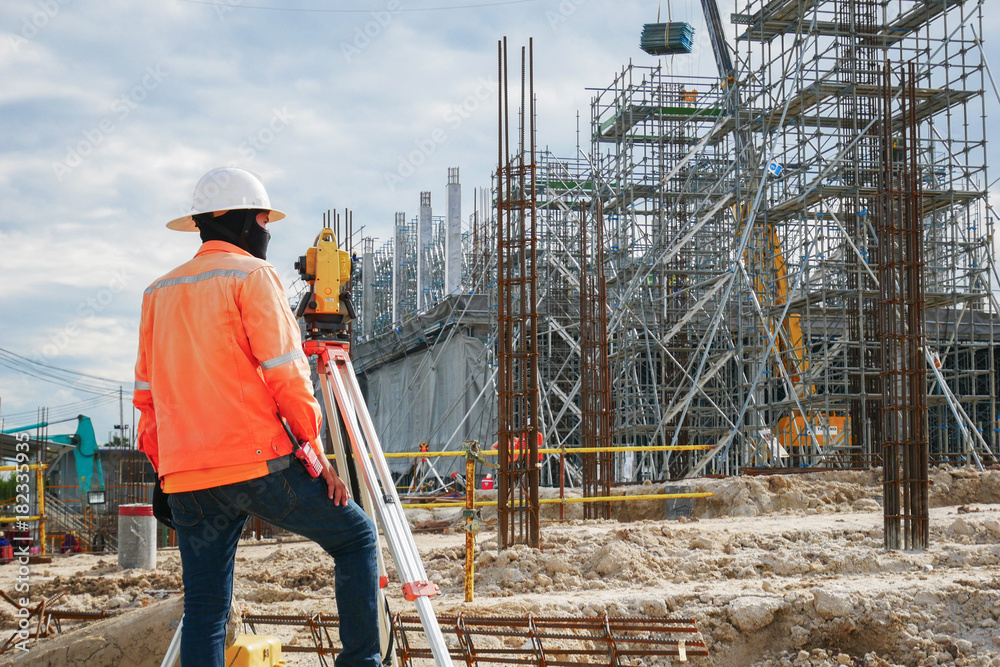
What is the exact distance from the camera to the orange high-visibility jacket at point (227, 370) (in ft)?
8.72

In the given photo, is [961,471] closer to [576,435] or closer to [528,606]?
[528,606]

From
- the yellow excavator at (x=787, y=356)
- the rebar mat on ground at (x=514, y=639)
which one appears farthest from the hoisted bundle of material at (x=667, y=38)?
the rebar mat on ground at (x=514, y=639)

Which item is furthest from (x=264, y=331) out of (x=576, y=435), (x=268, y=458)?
(x=576, y=435)

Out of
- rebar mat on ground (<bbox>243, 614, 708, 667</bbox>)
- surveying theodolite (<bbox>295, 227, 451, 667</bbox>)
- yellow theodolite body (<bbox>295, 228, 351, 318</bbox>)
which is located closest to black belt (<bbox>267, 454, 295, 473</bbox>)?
surveying theodolite (<bbox>295, 227, 451, 667</bbox>)

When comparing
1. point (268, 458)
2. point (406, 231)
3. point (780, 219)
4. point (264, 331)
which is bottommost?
point (268, 458)

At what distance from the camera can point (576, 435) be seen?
939 inches

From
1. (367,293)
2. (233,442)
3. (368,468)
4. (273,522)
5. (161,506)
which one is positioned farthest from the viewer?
(367,293)

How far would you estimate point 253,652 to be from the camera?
3383mm

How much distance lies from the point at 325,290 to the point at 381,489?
0.75 meters

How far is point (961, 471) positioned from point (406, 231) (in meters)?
26.9

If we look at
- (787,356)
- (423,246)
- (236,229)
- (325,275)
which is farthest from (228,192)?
(423,246)

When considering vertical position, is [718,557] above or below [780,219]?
below

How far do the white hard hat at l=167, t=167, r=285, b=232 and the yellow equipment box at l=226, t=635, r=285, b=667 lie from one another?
5.08 ft

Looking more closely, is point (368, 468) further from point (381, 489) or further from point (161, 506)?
point (161, 506)
